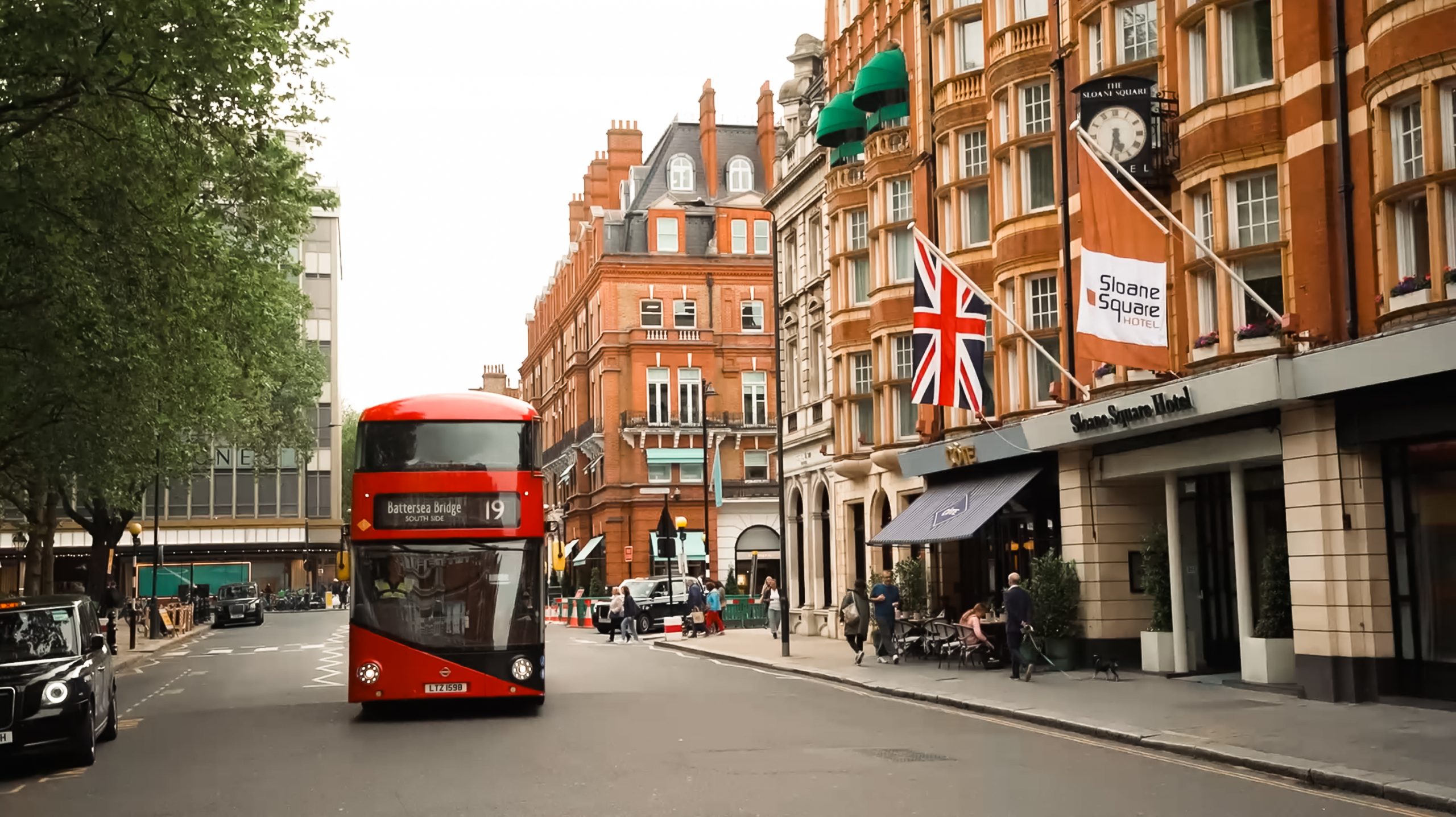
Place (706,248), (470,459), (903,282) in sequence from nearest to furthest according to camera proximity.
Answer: (470,459) → (903,282) → (706,248)

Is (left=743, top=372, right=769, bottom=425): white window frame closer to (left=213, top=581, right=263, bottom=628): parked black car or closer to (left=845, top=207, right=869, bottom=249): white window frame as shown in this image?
(left=213, top=581, right=263, bottom=628): parked black car

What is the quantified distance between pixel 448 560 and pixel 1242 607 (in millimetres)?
11303

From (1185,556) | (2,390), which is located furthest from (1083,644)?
(2,390)

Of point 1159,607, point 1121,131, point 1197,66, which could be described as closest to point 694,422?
point 1159,607

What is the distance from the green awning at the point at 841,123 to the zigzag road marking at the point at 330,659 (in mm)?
17315

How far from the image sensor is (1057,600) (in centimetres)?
2578

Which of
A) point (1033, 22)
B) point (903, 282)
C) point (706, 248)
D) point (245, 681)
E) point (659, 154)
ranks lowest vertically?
point (245, 681)

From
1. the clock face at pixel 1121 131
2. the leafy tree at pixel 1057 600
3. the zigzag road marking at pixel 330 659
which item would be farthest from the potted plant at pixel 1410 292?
the zigzag road marking at pixel 330 659

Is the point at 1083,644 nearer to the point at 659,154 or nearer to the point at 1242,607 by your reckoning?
the point at 1242,607

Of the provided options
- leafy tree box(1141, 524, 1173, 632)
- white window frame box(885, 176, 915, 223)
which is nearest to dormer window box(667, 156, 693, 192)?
white window frame box(885, 176, 915, 223)

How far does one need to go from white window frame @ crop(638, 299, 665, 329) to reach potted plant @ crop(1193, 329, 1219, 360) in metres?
54.9

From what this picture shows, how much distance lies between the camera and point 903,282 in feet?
115

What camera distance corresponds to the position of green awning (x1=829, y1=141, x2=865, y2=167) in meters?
38.4

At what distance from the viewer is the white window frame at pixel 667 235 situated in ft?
250
